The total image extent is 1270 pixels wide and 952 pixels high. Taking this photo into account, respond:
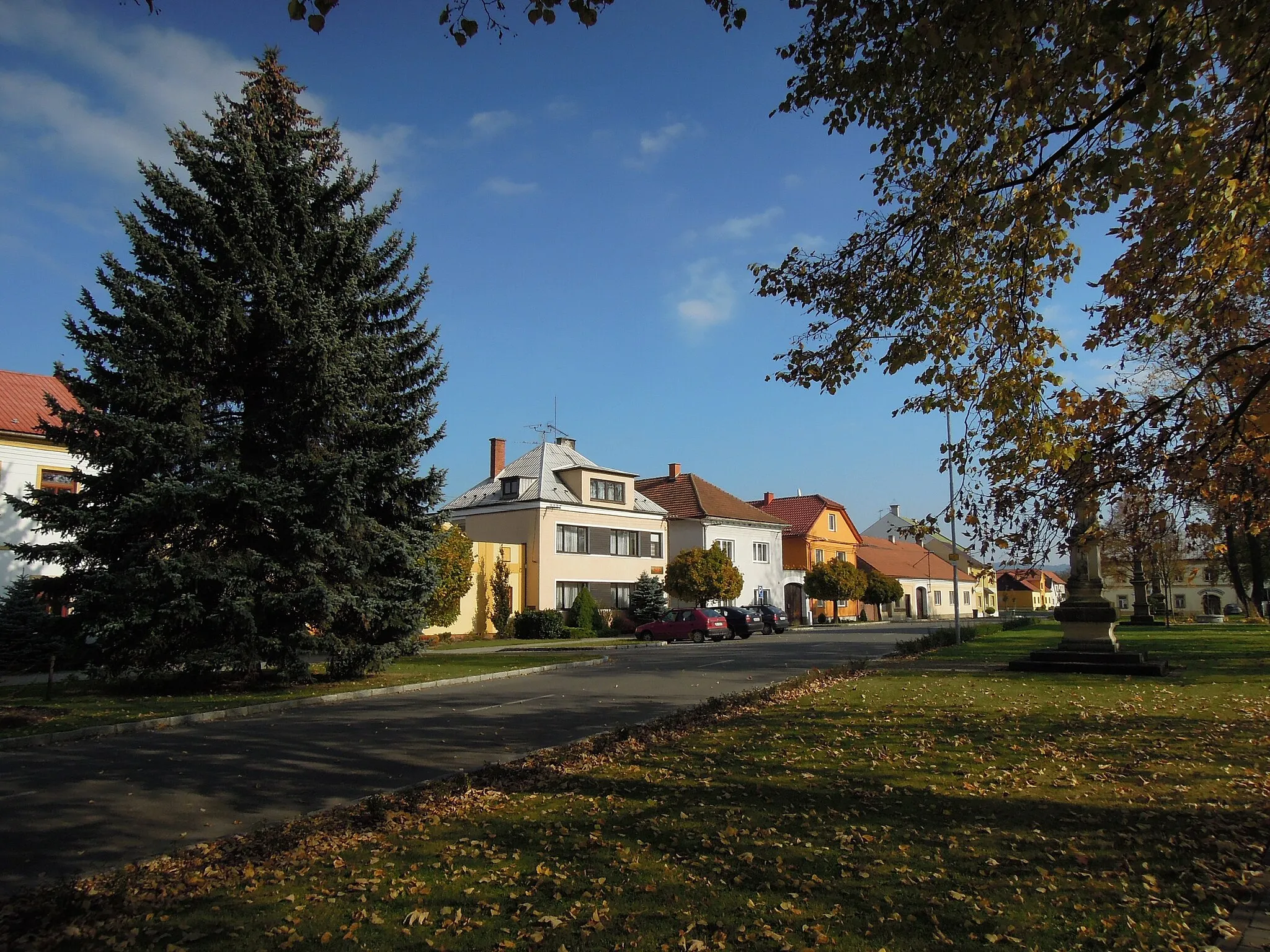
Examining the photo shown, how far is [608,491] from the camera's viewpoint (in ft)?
152

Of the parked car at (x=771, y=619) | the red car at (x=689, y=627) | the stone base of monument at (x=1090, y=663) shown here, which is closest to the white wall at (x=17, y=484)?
the red car at (x=689, y=627)

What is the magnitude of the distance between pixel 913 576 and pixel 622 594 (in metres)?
39.4

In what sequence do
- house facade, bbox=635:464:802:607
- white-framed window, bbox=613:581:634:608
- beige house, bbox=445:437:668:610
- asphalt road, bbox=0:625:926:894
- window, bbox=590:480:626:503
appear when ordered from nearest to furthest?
asphalt road, bbox=0:625:926:894
beige house, bbox=445:437:668:610
window, bbox=590:480:626:503
white-framed window, bbox=613:581:634:608
house facade, bbox=635:464:802:607

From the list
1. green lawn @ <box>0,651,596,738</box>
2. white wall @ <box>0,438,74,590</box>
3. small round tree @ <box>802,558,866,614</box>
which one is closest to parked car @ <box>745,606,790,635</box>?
small round tree @ <box>802,558,866,614</box>

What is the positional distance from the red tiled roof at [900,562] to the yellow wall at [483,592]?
38.7 m

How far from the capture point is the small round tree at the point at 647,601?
4453 centimetres

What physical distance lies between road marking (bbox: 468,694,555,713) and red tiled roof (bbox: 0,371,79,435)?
19129 millimetres

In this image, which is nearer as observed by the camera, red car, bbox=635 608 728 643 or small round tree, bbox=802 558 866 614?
red car, bbox=635 608 728 643

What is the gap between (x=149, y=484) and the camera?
1526cm

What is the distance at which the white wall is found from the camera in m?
25.3

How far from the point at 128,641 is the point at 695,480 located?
4303cm

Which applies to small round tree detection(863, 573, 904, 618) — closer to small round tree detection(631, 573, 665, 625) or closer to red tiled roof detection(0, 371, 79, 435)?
small round tree detection(631, 573, 665, 625)

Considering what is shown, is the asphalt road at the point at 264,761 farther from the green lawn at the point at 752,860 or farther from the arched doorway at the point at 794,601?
the arched doorway at the point at 794,601

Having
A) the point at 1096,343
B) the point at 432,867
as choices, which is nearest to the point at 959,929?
the point at 432,867
